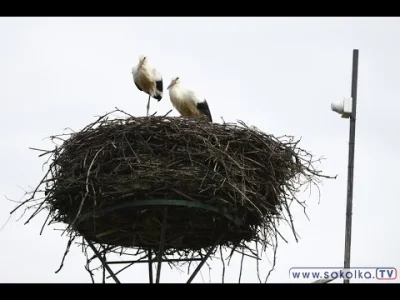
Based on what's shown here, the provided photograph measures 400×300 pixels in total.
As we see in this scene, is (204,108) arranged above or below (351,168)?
above

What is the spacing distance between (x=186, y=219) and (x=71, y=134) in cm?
160

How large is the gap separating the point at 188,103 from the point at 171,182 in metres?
3.13

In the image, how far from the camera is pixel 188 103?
42.1ft

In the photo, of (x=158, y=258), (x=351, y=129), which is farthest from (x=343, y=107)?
(x=158, y=258)

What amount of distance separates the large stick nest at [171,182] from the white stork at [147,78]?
3042 mm

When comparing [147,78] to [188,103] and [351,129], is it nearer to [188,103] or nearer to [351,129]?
[188,103]

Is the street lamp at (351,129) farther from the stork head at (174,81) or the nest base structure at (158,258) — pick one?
the stork head at (174,81)

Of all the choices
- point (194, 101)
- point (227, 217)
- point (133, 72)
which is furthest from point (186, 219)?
point (133, 72)

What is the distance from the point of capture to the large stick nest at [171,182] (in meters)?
9.90

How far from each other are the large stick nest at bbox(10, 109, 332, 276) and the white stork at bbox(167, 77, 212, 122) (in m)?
2.00

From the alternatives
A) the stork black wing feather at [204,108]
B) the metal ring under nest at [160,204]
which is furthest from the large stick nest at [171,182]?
the stork black wing feather at [204,108]
